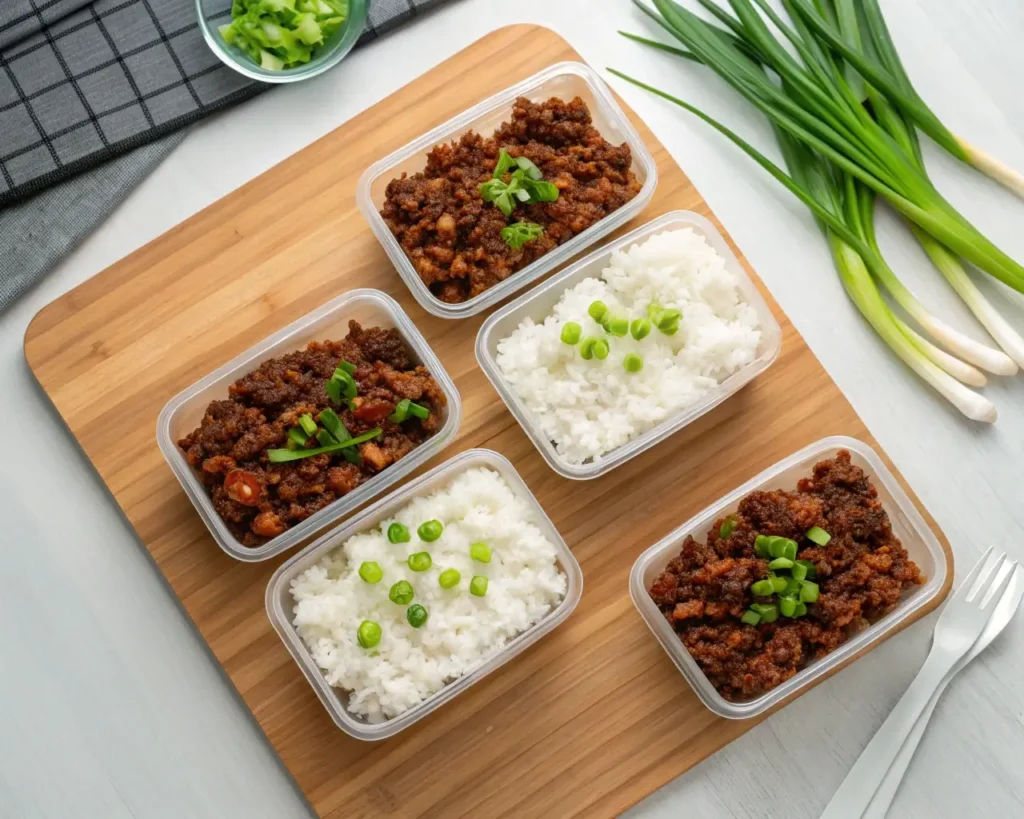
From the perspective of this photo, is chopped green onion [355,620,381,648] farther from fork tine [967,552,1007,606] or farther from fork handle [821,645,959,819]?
fork tine [967,552,1007,606]

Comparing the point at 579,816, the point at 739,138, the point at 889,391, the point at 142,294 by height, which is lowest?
the point at 579,816

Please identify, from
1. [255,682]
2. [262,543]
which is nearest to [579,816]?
[255,682]

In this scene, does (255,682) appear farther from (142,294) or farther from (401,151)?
(401,151)

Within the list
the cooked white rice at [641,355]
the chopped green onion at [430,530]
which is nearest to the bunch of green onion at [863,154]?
the cooked white rice at [641,355]

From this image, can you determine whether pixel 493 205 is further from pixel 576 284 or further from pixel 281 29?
pixel 281 29

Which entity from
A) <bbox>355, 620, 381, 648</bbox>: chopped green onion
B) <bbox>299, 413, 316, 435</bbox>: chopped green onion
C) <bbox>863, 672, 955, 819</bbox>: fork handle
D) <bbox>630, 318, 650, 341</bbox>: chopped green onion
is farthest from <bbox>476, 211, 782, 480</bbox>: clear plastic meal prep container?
<bbox>863, 672, 955, 819</bbox>: fork handle

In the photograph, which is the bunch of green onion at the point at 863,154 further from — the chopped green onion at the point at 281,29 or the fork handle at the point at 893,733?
the chopped green onion at the point at 281,29
